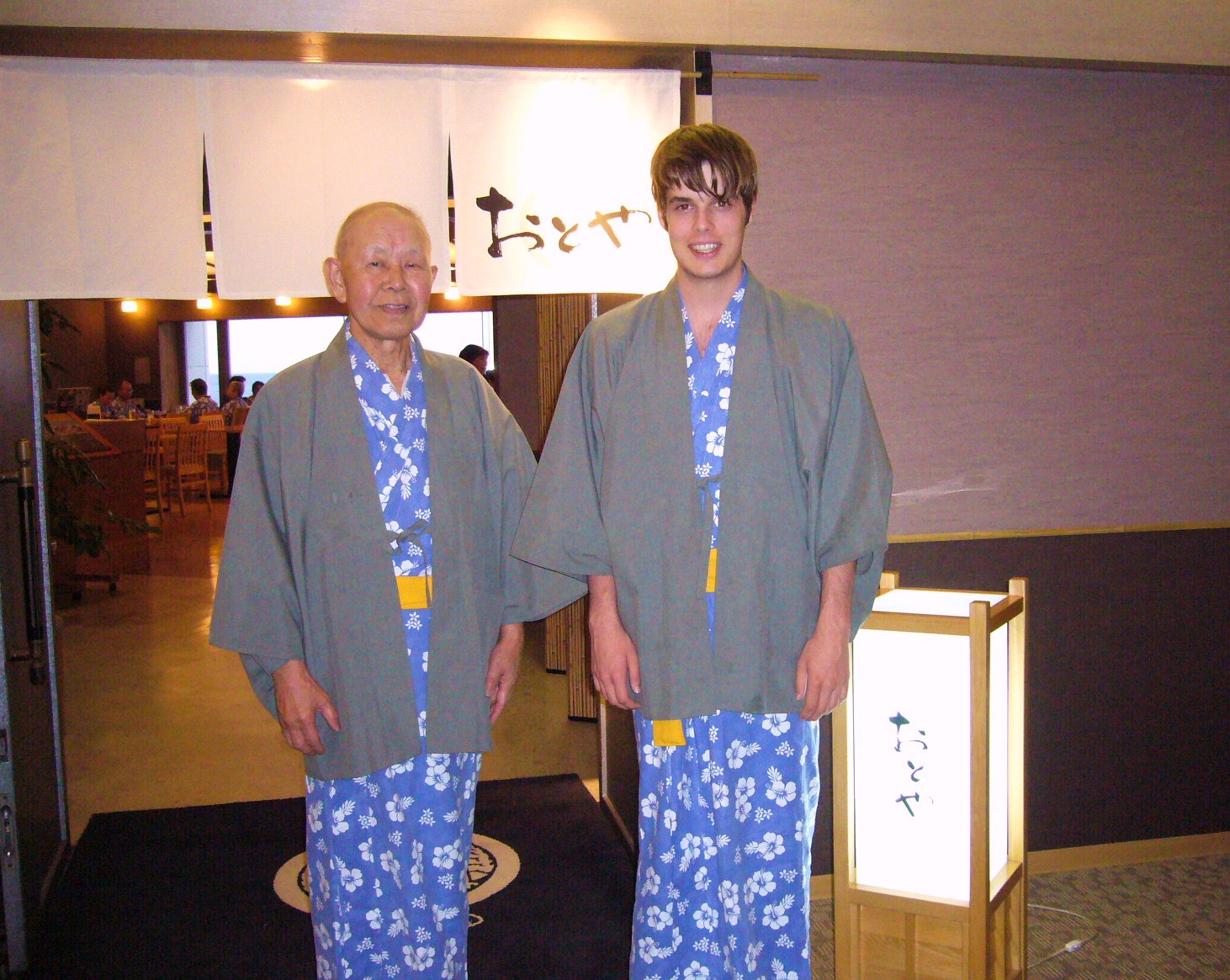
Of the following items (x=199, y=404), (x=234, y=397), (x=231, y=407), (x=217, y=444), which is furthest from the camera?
(x=234, y=397)

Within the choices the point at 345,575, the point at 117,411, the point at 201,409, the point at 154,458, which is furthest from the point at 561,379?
the point at 201,409

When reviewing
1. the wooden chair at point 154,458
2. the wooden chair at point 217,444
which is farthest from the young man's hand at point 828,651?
the wooden chair at point 217,444

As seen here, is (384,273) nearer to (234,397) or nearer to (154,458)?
(154,458)

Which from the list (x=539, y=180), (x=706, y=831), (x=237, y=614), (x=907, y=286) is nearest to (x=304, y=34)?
(x=539, y=180)

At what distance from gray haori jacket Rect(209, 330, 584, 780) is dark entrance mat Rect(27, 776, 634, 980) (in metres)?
0.94

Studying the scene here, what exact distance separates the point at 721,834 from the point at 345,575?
0.79m

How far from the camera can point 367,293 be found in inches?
71.5

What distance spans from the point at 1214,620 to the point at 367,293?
2.63 metres

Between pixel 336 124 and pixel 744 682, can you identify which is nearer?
pixel 744 682

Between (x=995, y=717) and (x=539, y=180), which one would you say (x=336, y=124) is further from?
(x=995, y=717)

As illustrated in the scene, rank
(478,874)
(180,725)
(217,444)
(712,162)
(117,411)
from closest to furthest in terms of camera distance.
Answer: (712,162) → (478,874) → (180,725) → (117,411) → (217,444)

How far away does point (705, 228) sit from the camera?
1.68m

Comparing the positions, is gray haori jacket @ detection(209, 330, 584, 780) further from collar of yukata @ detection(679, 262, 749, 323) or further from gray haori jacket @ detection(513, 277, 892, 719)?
collar of yukata @ detection(679, 262, 749, 323)

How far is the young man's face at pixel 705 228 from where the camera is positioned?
1678 millimetres
